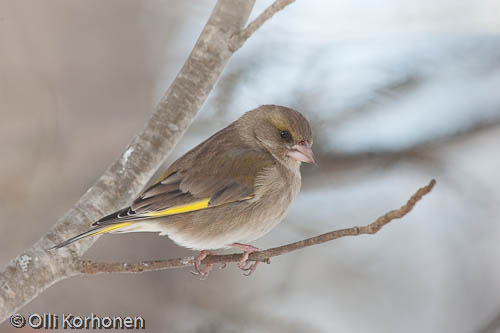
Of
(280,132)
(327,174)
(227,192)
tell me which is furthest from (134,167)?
(327,174)

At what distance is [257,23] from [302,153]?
80cm

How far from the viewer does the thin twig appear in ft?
9.76

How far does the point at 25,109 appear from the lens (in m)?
5.59

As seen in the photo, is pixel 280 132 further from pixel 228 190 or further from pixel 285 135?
pixel 228 190

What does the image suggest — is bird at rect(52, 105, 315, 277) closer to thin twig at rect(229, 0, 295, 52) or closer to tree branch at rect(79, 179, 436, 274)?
tree branch at rect(79, 179, 436, 274)

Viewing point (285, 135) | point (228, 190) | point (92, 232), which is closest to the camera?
point (92, 232)

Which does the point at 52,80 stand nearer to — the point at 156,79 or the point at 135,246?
the point at 156,79

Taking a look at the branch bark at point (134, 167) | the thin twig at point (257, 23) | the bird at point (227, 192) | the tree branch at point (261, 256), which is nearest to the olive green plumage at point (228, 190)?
Result: the bird at point (227, 192)

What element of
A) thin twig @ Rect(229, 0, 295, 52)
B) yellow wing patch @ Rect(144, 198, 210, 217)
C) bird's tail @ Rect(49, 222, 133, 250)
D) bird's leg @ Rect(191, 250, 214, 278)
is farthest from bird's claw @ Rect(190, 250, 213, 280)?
thin twig @ Rect(229, 0, 295, 52)

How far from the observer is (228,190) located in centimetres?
338

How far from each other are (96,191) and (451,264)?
12.4 ft

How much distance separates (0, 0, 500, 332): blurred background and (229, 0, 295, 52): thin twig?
1.62 metres

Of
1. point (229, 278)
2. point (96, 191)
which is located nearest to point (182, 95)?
point (96, 191)

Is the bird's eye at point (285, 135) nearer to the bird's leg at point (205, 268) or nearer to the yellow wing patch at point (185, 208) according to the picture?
the yellow wing patch at point (185, 208)
